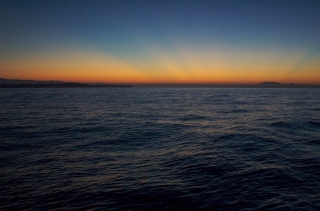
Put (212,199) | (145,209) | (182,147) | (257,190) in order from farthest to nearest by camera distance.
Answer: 1. (182,147)
2. (257,190)
3. (212,199)
4. (145,209)

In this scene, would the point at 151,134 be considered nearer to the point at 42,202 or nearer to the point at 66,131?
the point at 66,131

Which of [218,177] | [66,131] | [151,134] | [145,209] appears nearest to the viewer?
[145,209]

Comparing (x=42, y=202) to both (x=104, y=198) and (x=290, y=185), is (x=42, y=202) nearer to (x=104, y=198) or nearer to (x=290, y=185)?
(x=104, y=198)

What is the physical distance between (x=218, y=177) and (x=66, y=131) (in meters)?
18.7

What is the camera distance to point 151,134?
22109 millimetres

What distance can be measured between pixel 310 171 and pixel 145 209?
33.2ft

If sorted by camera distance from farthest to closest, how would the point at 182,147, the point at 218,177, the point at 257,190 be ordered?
the point at 182,147 < the point at 218,177 < the point at 257,190

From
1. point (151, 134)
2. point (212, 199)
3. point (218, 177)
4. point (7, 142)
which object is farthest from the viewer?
point (151, 134)

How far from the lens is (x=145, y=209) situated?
8.34 meters

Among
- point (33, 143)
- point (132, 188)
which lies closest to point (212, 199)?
point (132, 188)

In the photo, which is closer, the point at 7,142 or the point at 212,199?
the point at 212,199

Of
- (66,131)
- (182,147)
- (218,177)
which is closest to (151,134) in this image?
(182,147)

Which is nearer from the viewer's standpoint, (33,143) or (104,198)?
(104,198)

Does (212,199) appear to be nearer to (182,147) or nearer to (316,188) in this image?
(316,188)
